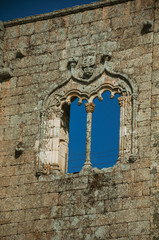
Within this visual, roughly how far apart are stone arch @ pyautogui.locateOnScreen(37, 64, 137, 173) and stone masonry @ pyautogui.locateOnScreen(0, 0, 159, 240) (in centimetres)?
2

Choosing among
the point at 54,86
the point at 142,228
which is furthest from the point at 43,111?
the point at 142,228

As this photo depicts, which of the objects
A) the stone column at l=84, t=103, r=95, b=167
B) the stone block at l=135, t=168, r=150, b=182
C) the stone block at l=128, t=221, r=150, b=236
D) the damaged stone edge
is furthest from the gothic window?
the stone block at l=128, t=221, r=150, b=236

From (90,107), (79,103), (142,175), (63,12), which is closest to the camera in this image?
(142,175)

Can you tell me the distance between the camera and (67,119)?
20.7m

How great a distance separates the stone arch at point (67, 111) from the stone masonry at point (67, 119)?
24mm

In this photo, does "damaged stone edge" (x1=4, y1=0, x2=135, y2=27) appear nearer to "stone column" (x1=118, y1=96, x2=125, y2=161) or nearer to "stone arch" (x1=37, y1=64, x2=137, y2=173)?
"stone arch" (x1=37, y1=64, x2=137, y2=173)

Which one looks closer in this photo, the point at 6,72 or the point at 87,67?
the point at 87,67

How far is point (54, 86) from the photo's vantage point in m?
20.7

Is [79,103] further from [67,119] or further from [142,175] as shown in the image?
[142,175]

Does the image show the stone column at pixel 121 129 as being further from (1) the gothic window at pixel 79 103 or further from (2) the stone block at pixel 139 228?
(2) the stone block at pixel 139 228

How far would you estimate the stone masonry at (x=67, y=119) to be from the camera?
1875 cm

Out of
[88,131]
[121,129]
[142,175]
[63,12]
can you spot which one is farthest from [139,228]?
[63,12]

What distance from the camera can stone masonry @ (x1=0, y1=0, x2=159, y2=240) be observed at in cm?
1875

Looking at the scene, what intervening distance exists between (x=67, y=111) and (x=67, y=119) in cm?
20
